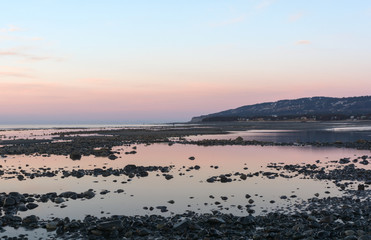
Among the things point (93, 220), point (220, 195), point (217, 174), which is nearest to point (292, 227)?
point (220, 195)

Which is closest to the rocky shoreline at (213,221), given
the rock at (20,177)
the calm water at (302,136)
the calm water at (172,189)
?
the calm water at (172,189)

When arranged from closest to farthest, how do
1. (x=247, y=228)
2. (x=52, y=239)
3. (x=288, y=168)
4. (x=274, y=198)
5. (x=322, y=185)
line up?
(x=52, y=239), (x=247, y=228), (x=274, y=198), (x=322, y=185), (x=288, y=168)

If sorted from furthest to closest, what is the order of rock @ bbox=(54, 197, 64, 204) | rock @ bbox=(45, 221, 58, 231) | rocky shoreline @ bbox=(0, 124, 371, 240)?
rock @ bbox=(54, 197, 64, 204)
rock @ bbox=(45, 221, 58, 231)
rocky shoreline @ bbox=(0, 124, 371, 240)

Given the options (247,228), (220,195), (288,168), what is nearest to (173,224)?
(247,228)

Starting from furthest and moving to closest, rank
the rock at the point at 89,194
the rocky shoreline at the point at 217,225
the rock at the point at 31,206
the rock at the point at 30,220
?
the rock at the point at 89,194 → the rock at the point at 31,206 → the rock at the point at 30,220 → the rocky shoreline at the point at 217,225

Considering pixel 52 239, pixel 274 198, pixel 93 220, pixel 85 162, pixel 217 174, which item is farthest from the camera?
pixel 85 162

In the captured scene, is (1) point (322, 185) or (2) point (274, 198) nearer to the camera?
(2) point (274, 198)

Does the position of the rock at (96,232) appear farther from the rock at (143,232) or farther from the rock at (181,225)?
the rock at (181,225)

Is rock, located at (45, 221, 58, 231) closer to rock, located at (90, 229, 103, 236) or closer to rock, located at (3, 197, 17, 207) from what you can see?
rock, located at (90, 229, 103, 236)

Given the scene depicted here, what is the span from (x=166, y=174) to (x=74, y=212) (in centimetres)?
1073

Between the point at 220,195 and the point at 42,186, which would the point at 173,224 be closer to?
the point at 220,195

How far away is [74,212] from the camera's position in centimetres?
1537

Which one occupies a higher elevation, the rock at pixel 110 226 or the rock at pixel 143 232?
the rock at pixel 110 226

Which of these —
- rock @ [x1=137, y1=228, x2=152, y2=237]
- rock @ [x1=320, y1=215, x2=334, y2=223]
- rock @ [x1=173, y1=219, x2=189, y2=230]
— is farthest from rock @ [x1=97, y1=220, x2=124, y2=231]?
rock @ [x1=320, y1=215, x2=334, y2=223]
